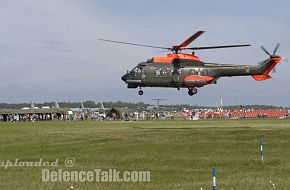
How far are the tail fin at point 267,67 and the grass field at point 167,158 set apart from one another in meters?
12.8

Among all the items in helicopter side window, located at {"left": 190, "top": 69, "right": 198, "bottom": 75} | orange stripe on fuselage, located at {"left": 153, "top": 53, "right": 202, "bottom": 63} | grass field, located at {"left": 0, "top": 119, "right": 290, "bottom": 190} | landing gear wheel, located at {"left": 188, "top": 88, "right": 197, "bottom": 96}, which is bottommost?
grass field, located at {"left": 0, "top": 119, "right": 290, "bottom": 190}

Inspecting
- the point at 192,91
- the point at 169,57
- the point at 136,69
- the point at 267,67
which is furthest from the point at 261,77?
the point at 136,69

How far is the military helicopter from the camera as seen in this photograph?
5031 centimetres

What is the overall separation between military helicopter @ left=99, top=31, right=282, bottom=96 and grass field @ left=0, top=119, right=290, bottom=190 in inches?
416

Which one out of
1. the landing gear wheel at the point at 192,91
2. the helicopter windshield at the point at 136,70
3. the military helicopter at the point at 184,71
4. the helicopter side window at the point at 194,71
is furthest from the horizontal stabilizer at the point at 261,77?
the helicopter windshield at the point at 136,70

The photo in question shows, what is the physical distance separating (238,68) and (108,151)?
24.3m

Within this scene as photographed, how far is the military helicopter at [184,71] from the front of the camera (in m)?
50.3

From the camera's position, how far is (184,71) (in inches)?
2016

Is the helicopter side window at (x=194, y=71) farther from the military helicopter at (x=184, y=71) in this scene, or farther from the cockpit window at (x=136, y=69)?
the cockpit window at (x=136, y=69)

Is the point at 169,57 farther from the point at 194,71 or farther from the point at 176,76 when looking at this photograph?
the point at 194,71

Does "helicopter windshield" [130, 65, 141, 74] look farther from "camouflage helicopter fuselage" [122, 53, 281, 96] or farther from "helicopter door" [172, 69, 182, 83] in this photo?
"helicopter door" [172, 69, 182, 83]

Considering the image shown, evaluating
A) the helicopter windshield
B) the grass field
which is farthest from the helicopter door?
the grass field

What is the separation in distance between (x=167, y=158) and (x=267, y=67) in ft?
92.2

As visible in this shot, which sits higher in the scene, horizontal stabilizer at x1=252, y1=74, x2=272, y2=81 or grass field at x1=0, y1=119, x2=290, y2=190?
horizontal stabilizer at x1=252, y1=74, x2=272, y2=81
